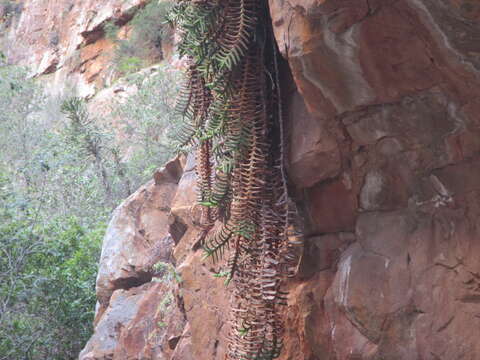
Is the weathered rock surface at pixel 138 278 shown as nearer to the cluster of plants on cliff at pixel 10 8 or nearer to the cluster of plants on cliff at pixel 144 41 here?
the cluster of plants on cliff at pixel 144 41

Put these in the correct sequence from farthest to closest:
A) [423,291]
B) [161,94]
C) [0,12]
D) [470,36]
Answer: [0,12]
[161,94]
[423,291]
[470,36]

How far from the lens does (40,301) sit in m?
5.86

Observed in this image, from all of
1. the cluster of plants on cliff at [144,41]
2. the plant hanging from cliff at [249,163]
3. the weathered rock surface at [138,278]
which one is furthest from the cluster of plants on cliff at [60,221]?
the cluster of plants on cliff at [144,41]

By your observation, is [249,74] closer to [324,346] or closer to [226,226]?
[226,226]

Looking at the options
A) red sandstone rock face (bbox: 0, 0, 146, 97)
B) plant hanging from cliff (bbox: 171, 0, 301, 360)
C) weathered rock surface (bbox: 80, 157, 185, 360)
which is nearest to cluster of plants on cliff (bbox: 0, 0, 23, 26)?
red sandstone rock face (bbox: 0, 0, 146, 97)

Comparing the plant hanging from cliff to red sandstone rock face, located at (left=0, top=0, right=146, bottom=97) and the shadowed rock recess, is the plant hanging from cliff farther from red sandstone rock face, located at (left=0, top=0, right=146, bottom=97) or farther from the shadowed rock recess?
red sandstone rock face, located at (left=0, top=0, right=146, bottom=97)

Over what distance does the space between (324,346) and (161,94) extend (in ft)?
27.8

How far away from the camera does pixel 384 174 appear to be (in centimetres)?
195

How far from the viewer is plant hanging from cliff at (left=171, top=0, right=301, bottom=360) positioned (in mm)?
2047

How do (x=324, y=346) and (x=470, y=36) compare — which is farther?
(x=324, y=346)

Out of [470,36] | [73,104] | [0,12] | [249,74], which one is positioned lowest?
[0,12]

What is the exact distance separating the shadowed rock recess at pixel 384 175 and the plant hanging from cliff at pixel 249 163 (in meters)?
0.11

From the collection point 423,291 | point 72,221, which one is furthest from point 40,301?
point 423,291

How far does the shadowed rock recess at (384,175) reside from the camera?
5.26ft
